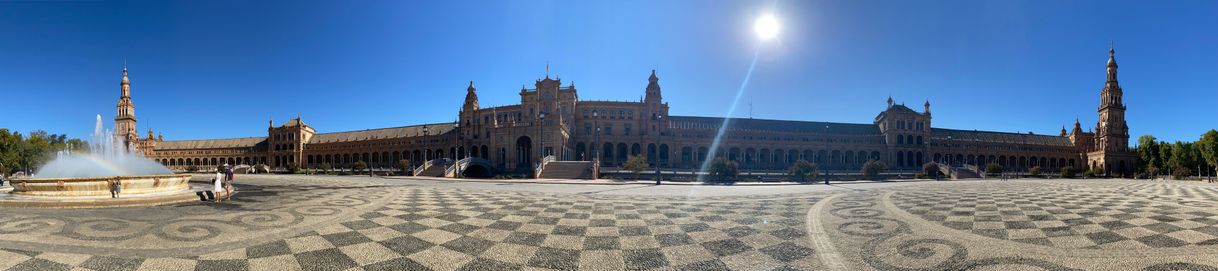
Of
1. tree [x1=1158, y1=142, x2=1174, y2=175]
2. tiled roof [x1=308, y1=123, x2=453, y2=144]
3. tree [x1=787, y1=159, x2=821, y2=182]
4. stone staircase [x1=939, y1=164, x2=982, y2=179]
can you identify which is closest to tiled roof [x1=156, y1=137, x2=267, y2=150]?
tiled roof [x1=308, y1=123, x2=453, y2=144]

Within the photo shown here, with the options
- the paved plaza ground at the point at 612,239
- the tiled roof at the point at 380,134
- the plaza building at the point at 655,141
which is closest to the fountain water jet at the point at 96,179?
the paved plaza ground at the point at 612,239

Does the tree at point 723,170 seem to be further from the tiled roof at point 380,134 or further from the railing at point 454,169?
the tiled roof at point 380,134

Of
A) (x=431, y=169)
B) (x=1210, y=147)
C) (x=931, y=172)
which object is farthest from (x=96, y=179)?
(x=1210, y=147)

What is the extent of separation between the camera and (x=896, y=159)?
77.9m

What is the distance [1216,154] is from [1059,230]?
3269 inches

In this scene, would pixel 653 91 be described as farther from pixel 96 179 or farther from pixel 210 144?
pixel 210 144

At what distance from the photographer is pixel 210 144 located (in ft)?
327

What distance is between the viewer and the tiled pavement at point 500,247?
5965 mm

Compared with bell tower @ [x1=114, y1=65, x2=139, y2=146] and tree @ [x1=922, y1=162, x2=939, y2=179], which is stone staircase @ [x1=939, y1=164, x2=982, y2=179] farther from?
bell tower @ [x1=114, y1=65, x2=139, y2=146]

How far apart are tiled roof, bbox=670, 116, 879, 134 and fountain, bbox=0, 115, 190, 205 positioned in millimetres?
63626

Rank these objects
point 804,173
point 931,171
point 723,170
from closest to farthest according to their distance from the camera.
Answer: point 723,170
point 804,173
point 931,171

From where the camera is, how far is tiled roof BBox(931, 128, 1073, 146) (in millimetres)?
84750

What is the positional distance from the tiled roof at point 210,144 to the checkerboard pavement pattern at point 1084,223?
117245 mm

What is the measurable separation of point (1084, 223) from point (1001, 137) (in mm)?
103251
